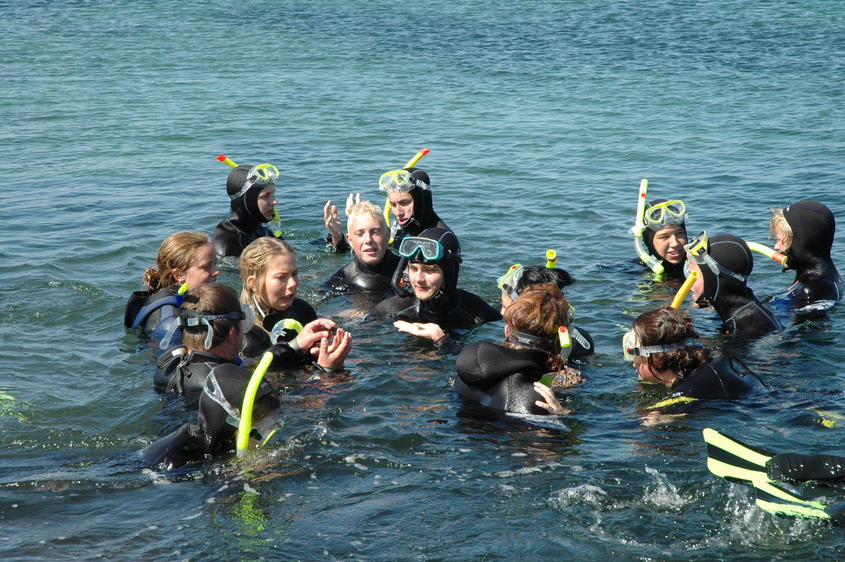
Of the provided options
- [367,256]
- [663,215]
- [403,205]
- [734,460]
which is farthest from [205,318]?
[663,215]

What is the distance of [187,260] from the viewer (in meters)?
6.46

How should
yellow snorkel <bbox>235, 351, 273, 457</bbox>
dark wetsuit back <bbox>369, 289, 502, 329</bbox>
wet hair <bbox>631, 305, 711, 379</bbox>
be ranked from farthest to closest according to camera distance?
dark wetsuit back <bbox>369, 289, 502, 329</bbox> < wet hair <bbox>631, 305, 711, 379</bbox> < yellow snorkel <bbox>235, 351, 273, 457</bbox>

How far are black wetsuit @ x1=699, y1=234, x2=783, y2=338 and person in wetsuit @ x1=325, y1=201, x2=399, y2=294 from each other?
2619 millimetres

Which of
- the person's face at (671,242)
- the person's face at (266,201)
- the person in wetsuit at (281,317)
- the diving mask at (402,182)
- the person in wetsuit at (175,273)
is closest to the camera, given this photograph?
the person in wetsuit at (281,317)

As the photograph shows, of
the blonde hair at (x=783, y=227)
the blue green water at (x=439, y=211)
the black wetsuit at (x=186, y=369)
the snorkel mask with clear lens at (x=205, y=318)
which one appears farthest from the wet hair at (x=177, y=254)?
the blonde hair at (x=783, y=227)

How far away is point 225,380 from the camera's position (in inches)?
176

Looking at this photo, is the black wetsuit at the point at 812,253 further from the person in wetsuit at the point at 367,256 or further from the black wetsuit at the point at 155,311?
the black wetsuit at the point at 155,311

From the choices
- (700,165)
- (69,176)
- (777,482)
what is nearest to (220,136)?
(69,176)

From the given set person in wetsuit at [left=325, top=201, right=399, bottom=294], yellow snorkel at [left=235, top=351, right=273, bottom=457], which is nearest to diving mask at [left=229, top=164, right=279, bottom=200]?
person in wetsuit at [left=325, top=201, right=399, bottom=294]

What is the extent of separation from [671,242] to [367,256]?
265 cm

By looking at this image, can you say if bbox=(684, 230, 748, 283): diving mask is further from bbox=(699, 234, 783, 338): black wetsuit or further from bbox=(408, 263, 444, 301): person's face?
bbox=(408, 263, 444, 301): person's face

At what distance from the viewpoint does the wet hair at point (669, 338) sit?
5.36 meters

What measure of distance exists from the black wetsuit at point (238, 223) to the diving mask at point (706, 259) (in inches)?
159

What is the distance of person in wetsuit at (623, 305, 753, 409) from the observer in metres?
5.38
